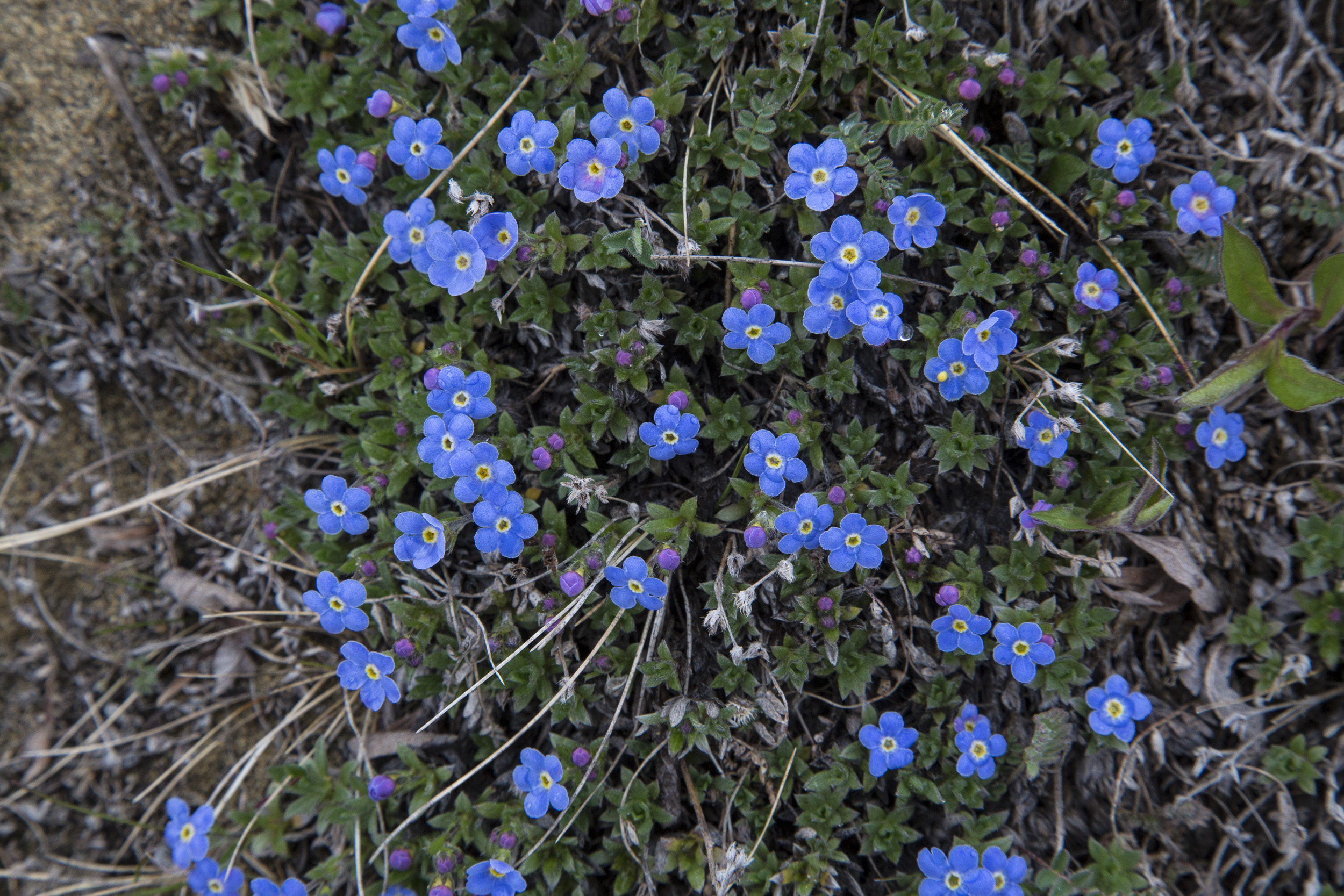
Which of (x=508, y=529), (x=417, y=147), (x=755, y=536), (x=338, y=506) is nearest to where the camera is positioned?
(x=755, y=536)

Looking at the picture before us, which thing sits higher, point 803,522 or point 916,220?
point 916,220

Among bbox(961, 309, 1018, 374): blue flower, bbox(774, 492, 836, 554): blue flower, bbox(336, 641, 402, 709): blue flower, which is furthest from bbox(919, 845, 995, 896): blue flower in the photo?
bbox(336, 641, 402, 709): blue flower

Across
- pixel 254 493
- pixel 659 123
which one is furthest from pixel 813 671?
pixel 254 493

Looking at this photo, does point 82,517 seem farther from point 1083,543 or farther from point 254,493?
point 1083,543

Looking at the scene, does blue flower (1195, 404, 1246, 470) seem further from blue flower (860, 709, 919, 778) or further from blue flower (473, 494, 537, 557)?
blue flower (473, 494, 537, 557)

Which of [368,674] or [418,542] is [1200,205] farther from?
[368,674]

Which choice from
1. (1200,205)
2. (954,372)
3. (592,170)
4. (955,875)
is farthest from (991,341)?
(955,875)

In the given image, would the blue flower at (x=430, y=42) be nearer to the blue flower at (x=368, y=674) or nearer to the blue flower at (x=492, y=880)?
the blue flower at (x=368, y=674)
